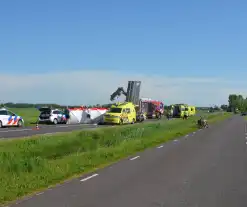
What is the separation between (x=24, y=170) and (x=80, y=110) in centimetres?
4024

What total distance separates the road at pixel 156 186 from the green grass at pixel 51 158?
0.66m

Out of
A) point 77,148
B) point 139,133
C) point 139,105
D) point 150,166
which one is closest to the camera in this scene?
point 150,166

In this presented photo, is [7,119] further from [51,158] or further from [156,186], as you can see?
[156,186]

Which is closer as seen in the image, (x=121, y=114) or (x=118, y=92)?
(x=121, y=114)

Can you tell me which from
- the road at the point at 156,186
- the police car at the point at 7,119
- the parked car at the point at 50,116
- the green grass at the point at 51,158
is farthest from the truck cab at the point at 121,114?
the road at the point at 156,186

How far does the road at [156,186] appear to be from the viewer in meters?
9.55

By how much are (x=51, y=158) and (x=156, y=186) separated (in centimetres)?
931

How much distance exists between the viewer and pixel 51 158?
795 inches

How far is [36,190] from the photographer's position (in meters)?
11.2

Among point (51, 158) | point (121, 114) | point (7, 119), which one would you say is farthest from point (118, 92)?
point (51, 158)

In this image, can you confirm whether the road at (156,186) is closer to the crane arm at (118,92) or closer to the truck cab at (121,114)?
the truck cab at (121,114)

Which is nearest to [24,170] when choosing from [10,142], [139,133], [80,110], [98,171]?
[98,171]

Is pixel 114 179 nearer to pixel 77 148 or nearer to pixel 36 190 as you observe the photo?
pixel 36 190

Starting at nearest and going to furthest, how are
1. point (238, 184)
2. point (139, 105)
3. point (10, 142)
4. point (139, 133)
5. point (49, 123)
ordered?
point (238, 184), point (10, 142), point (139, 133), point (49, 123), point (139, 105)
